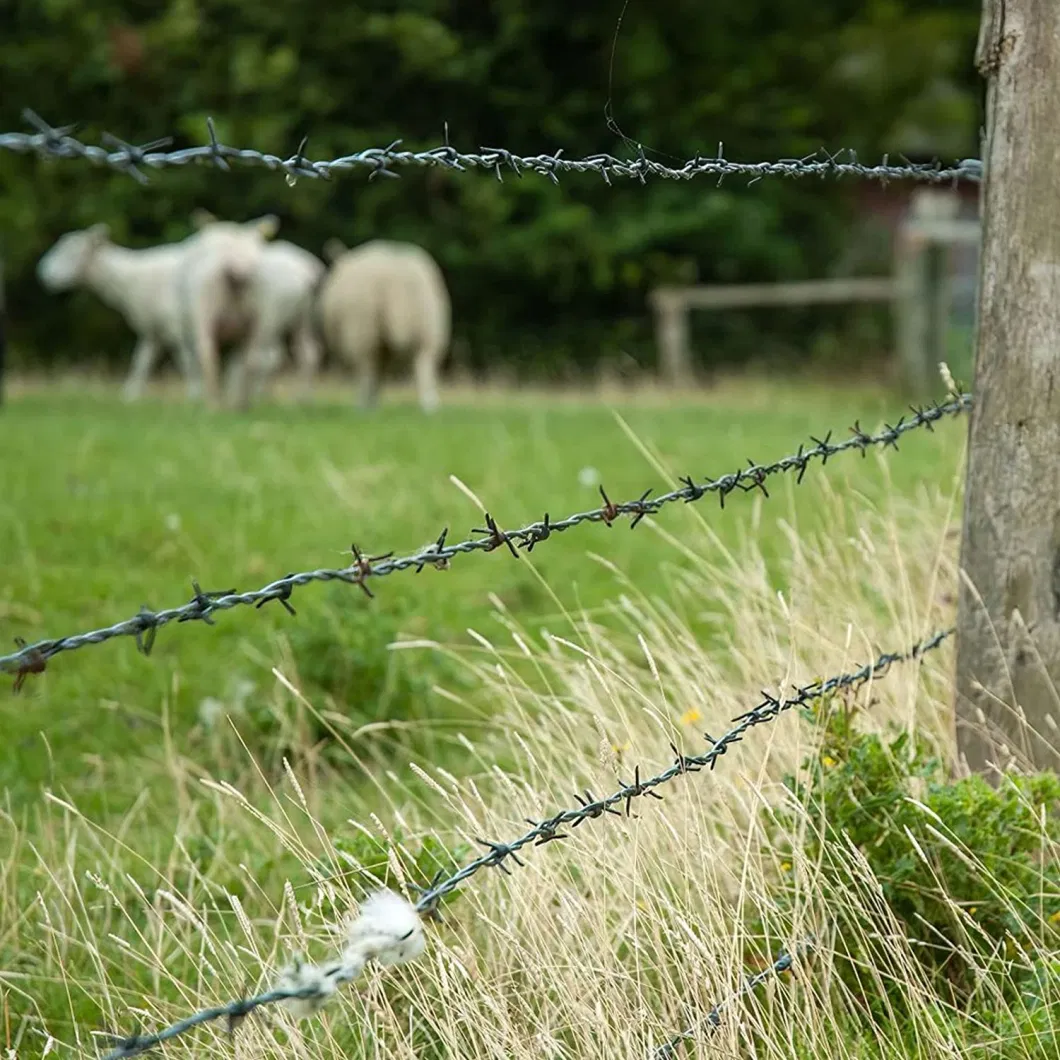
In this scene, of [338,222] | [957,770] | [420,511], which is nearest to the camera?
[957,770]

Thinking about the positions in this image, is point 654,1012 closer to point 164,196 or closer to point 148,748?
point 148,748

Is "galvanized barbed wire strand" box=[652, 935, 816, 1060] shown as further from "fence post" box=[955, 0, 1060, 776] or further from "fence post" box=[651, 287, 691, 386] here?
"fence post" box=[651, 287, 691, 386]

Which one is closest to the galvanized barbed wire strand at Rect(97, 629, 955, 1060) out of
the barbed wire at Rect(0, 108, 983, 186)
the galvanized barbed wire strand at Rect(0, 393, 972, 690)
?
the galvanized barbed wire strand at Rect(0, 393, 972, 690)

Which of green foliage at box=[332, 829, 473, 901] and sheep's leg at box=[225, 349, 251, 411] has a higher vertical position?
green foliage at box=[332, 829, 473, 901]

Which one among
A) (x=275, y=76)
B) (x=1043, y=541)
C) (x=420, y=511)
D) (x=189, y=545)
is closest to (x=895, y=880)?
(x=1043, y=541)

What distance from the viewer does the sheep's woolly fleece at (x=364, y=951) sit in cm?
171

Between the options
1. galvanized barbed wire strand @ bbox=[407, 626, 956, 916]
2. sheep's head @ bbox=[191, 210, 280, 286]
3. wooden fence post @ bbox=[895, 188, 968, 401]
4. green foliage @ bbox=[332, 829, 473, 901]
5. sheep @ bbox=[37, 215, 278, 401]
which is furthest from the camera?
sheep @ bbox=[37, 215, 278, 401]

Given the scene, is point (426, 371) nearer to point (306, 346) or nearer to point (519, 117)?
point (306, 346)

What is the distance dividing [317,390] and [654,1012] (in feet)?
53.2

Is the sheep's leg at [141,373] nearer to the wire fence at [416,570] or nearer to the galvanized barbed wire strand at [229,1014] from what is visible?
Answer: the wire fence at [416,570]

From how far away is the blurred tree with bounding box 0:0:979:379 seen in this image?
21500 millimetres

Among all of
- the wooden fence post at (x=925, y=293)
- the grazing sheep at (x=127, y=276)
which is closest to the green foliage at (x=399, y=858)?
the wooden fence post at (x=925, y=293)

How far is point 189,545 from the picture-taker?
6598 millimetres

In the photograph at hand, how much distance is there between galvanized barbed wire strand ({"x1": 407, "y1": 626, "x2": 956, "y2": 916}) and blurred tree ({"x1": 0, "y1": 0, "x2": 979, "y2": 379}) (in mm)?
18438
